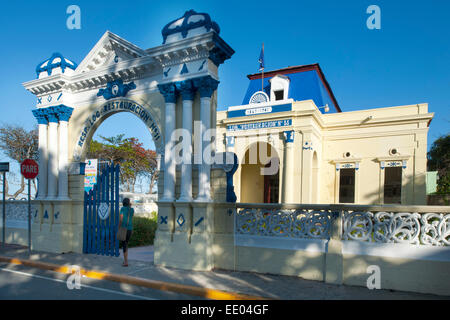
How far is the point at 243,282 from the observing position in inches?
234

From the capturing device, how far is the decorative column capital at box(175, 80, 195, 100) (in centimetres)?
734

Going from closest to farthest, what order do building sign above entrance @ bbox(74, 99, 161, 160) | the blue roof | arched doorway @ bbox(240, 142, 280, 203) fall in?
building sign above entrance @ bbox(74, 99, 161, 160) < arched doorway @ bbox(240, 142, 280, 203) < the blue roof

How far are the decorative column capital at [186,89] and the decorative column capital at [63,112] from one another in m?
4.32

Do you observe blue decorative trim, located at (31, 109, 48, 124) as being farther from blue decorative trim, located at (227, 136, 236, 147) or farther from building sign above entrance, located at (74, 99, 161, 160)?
blue decorative trim, located at (227, 136, 236, 147)

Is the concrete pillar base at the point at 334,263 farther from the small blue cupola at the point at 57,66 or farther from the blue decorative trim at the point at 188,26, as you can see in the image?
the small blue cupola at the point at 57,66

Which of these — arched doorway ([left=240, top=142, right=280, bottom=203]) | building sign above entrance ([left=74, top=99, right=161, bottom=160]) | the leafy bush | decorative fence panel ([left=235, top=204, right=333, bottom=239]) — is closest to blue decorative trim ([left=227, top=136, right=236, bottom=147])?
arched doorway ([left=240, top=142, right=280, bottom=203])

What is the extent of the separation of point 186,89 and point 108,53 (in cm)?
343

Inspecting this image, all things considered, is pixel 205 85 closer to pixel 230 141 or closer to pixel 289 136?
pixel 289 136

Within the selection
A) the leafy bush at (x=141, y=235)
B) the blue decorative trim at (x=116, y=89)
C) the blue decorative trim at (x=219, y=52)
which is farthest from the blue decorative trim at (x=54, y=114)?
the blue decorative trim at (x=219, y=52)

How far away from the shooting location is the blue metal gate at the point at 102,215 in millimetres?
8555

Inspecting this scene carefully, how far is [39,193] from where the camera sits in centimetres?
978

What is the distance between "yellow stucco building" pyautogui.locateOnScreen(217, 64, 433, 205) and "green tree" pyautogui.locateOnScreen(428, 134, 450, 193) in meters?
3.41
